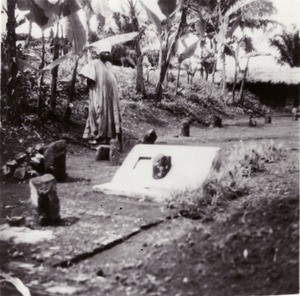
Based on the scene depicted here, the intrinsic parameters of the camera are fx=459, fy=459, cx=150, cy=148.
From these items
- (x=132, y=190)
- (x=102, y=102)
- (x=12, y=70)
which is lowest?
(x=132, y=190)

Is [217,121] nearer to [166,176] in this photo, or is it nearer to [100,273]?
[166,176]

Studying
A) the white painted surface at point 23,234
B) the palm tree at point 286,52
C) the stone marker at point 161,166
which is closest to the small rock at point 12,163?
the white painted surface at point 23,234

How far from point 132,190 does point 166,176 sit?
0.26m

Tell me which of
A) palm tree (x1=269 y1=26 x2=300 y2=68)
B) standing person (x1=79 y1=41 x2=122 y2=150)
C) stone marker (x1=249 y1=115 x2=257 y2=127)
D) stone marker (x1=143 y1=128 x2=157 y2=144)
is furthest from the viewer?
palm tree (x1=269 y1=26 x2=300 y2=68)

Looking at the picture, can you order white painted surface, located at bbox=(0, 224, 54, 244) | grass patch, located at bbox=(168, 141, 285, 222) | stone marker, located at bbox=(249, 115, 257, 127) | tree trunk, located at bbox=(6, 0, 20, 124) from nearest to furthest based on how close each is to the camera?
white painted surface, located at bbox=(0, 224, 54, 244)
grass patch, located at bbox=(168, 141, 285, 222)
tree trunk, located at bbox=(6, 0, 20, 124)
stone marker, located at bbox=(249, 115, 257, 127)

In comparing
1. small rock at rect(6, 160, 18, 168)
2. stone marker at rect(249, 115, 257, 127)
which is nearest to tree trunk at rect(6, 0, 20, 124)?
small rock at rect(6, 160, 18, 168)

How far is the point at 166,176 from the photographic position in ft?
10.6

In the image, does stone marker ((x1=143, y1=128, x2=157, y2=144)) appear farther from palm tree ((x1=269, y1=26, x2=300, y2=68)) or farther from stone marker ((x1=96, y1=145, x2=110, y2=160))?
palm tree ((x1=269, y1=26, x2=300, y2=68))

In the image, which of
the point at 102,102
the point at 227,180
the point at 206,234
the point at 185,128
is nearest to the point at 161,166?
the point at 227,180

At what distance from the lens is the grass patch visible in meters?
2.88

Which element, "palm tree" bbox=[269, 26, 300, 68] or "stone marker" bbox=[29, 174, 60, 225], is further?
"palm tree" bbox=[269, 26, 300, 68]

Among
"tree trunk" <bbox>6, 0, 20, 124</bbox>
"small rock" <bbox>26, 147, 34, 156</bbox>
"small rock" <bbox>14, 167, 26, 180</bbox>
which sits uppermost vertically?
"tree trunk" <bbox>6, 0, 20, 124</bbox>

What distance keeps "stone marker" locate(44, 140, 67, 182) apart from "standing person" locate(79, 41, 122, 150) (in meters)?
1.04

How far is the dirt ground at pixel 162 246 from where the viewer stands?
7.17ft
